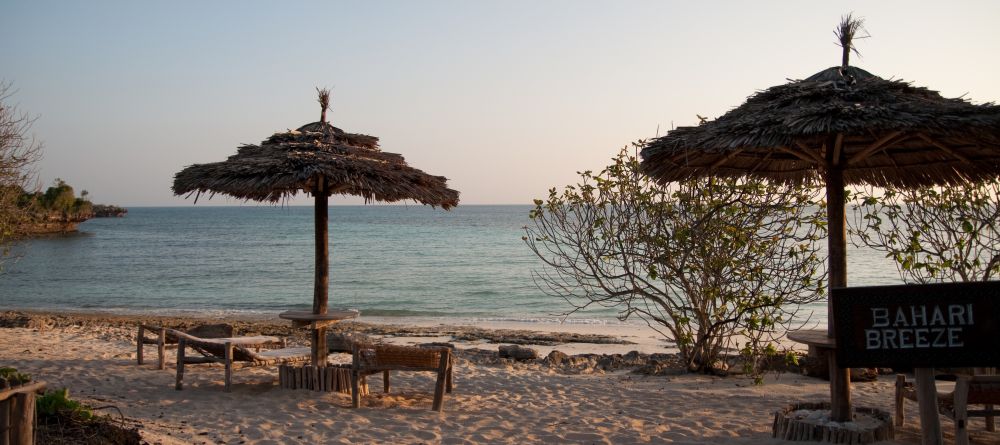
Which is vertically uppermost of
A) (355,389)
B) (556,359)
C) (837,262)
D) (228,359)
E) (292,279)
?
(837,262)

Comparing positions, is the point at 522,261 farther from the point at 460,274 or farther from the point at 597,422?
the point at 597,422

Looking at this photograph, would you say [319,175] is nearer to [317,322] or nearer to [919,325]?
[317,322]

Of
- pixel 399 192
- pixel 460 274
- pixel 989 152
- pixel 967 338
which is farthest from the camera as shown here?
pixel 460 274

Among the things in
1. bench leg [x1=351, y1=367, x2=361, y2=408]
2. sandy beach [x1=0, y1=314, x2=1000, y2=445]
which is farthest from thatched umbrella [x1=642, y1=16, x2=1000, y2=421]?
bench leg [x1=351, y1=367, x2=361, y2=408]

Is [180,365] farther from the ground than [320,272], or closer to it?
closer to it

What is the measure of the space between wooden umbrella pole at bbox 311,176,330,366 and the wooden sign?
5137 mm

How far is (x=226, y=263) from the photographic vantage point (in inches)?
1428

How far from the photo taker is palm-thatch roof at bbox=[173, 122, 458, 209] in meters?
7.38

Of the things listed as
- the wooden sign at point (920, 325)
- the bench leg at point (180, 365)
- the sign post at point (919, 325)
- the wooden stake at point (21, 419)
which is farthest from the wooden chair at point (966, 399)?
the bench leg at point (180, 365)

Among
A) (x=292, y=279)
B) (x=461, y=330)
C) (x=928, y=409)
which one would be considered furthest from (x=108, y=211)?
(x=928, y=409)

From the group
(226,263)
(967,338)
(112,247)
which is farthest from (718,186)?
(112,247)

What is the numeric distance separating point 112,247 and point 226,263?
59.4 ft

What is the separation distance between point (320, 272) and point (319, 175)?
1.04 m

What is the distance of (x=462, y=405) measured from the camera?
6973mm
